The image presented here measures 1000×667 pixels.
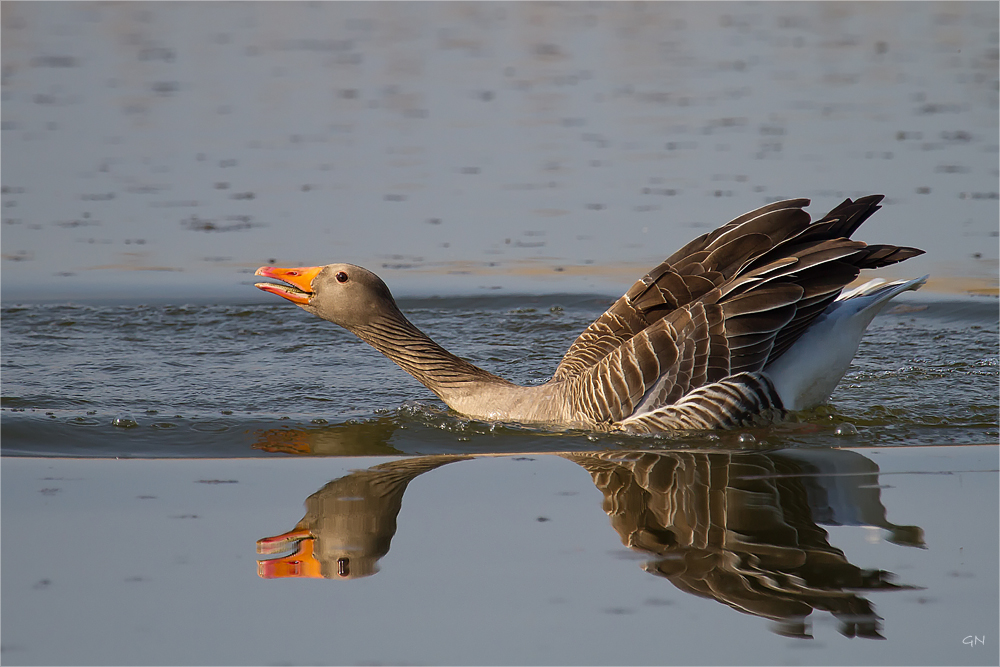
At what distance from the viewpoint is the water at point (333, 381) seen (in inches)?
274

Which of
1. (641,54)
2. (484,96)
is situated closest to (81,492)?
(484,96)

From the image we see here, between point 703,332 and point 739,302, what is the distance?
28 cm

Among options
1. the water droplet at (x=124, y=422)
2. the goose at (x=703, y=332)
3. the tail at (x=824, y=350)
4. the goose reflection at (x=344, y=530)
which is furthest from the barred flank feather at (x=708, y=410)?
the water droplet at (x=124, y=422)

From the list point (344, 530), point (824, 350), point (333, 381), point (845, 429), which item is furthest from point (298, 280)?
point (845, 429)

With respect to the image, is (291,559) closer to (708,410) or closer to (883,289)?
(708,410)

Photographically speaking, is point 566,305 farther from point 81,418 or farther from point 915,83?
point 915,83

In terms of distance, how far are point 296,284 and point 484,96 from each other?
9.73 meters

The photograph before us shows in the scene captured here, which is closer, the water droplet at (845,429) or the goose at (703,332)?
the goose at (703,332)

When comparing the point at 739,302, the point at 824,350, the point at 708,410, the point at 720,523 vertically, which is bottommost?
the point at 720,523

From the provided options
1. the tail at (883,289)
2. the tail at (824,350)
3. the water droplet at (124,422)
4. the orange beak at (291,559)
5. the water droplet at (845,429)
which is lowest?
the orange beak at (291,559)

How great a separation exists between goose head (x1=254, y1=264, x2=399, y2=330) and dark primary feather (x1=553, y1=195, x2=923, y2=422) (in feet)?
4.86

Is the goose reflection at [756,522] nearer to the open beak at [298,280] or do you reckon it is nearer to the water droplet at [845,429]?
the water droplet at [845,429]

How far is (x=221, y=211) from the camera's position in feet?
39.1

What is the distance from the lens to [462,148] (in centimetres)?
1395
